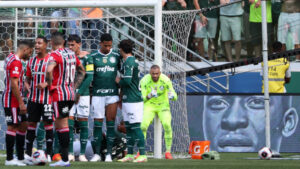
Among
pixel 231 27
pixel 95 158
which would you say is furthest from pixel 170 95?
pixel 231 27

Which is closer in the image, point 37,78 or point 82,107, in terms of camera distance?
point 37,78

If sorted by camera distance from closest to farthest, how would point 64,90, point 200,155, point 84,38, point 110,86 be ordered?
point 64,90 → point 110,86 → point 200,155 → point 84,38

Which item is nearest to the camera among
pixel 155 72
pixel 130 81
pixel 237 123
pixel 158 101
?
pixel 130 81

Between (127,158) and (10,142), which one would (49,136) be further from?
(127,158)

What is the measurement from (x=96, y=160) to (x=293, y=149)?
19.9ft

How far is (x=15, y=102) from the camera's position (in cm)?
1123

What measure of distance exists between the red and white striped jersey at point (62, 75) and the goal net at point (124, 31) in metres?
4.52

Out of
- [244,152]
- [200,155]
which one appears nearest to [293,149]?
[244,152]

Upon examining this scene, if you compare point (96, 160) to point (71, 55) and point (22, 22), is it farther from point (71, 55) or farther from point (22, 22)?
point (22, 22)

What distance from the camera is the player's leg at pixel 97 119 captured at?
1333cm

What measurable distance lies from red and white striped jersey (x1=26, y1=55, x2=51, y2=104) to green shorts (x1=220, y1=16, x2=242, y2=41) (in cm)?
890

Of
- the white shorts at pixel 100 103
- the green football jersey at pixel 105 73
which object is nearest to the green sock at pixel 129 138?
the white shorts at pixel 100 103

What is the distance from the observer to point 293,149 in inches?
706

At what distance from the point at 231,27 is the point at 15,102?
949 cm
